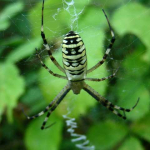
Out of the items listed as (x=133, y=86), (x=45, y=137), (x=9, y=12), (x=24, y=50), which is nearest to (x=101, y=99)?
(x=133, y=86)

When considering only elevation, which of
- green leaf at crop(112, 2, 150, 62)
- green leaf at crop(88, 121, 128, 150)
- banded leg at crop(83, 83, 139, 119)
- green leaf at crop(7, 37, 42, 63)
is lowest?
green leaf at crop(88, 121, 128, 150)

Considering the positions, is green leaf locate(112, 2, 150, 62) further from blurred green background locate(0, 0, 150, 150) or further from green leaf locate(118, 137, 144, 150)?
green leaf locate(118, 137, 144, 150)

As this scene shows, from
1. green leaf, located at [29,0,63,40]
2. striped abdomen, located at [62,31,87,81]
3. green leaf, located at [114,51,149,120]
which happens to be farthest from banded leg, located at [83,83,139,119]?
striped abdomen, located at [62,31,87,81]

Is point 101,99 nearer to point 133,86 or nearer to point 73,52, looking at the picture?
point 133,86

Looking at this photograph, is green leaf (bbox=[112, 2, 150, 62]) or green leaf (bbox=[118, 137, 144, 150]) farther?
green leaf (bbox=[118, 137, 144, 150])

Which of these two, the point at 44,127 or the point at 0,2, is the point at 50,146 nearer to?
the point at 44,127

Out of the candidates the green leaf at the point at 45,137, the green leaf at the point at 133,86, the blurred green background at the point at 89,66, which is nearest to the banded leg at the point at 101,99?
the blurred green background at the point at 89,66

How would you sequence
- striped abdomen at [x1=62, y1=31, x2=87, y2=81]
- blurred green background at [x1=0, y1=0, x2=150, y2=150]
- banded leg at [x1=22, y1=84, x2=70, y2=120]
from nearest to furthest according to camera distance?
striped abdomen at [x1=62, y1=31, x2=87, y2=81] → blurred green background at [x1=0, y1=0, x2=150, y2=150] → banded leg at [x1=22, y1=84, x2=70, y2=120]
